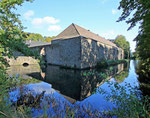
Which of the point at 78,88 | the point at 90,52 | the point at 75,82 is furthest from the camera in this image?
the point at 90,52

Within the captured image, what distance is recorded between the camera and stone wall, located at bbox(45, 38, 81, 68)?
13703mm

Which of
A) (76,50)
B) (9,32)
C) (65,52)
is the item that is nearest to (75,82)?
(9,32)

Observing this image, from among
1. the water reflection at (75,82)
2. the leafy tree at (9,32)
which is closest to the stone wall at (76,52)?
the water reflection at (75,82)

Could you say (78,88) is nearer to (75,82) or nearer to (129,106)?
(75,82)

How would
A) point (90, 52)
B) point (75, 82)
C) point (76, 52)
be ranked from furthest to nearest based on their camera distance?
1. point (90, 52)
2. point (76, 52)
3. point (75, 82)

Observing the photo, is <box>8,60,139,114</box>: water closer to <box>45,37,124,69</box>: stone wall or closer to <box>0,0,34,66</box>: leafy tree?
<box>0,0,34,66</box>: leafy tree

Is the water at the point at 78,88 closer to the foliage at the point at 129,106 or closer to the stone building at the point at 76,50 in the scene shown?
the foliage at the point at 129,106

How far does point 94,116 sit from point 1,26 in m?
4.49

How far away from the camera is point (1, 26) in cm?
285

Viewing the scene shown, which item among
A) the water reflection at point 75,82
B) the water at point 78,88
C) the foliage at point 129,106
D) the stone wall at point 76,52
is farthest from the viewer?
the stone wall at point 76,52

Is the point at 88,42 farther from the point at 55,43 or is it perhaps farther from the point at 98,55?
the point at 55,43

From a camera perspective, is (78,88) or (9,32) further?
(78,88)

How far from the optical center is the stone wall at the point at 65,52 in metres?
13.7

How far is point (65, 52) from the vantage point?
1588 centimetres
